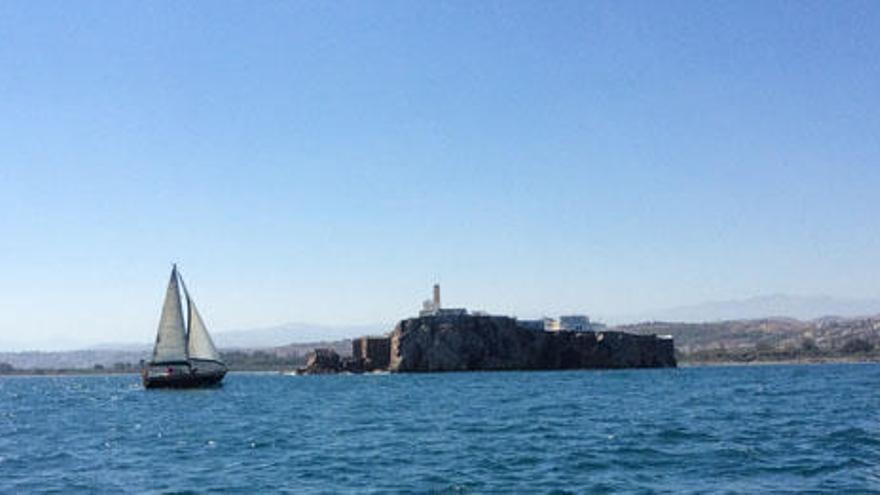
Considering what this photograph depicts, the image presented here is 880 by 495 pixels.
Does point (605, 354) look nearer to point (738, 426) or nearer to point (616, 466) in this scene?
point (738, 426)

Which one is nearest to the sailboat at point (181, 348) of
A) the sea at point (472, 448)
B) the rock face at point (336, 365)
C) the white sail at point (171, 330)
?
the white sail at point (171, 330)

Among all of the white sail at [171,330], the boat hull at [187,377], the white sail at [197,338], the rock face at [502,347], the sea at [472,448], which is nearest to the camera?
the sea at [472,448]

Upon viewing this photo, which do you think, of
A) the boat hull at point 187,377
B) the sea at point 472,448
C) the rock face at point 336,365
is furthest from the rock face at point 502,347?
the sea at point 472,448

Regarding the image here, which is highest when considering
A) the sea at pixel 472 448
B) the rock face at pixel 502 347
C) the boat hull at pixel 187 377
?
the rock face at pixel 502 347

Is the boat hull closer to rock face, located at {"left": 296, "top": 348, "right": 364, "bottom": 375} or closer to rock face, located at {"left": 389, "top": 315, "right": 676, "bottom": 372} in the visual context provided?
rock face, located at {"left": 389, "top": 315, "right": 676, "bottom": 372}

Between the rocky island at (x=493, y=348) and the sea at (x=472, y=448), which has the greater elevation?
the rocky island at (x=493, y=348)

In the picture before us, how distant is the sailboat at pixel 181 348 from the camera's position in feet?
334

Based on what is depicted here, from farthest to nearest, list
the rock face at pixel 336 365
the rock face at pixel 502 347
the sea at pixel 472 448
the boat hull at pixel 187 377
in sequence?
1. the rock face at pixel 336 365
2. the rock face at pixel 502 347
3. the boat hull at pixel 187 377
4. the sea at pixel 472 448

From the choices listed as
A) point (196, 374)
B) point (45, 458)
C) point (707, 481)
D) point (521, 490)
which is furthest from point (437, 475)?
point (196, 374)

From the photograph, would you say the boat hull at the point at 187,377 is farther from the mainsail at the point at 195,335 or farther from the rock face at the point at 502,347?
the rock face at the point at 502,347

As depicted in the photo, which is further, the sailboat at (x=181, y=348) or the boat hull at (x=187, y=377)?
the boat hull at (x=187, y=377)

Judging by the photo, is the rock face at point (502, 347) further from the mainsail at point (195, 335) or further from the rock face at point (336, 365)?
the mainsail at point (195, 335)

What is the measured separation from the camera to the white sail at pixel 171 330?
10169 centimetres

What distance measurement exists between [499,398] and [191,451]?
37661mm
